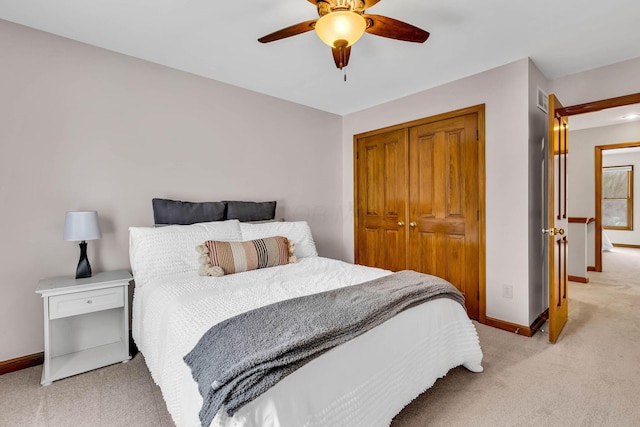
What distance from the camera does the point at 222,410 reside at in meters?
1.02

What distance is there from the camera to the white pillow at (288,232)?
276 centimetres

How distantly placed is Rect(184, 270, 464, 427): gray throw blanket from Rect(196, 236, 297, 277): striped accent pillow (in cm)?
89

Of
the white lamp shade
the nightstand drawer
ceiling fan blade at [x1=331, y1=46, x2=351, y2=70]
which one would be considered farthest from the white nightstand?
ceiling fan blade at [x1=331, y1=46, x2=351, y2=70]

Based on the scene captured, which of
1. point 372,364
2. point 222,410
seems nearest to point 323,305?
point 372,364

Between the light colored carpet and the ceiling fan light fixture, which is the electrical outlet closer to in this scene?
the light colored carpet

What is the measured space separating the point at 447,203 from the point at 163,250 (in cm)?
267

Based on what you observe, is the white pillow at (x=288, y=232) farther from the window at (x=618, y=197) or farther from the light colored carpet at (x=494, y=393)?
the window at (x=618, y=197)

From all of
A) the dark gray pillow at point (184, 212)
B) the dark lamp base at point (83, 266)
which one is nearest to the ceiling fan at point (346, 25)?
the dark gray pillow at point (184, 212)

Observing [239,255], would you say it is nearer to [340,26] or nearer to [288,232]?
[288,232]

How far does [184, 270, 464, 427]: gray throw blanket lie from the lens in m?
1.03

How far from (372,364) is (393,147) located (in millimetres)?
2831

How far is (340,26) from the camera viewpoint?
5.08 ft

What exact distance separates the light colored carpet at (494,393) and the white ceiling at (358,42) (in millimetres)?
2393

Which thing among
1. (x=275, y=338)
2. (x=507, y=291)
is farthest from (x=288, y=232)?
(x=507, y=291)
